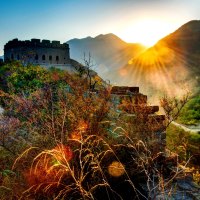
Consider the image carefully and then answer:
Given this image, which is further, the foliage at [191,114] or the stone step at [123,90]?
the foliage at [191,114]

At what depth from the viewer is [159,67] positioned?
70000mm

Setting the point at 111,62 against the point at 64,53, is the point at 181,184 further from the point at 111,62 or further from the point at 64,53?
the point at 111,62

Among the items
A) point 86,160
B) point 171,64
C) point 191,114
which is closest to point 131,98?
point 86,160

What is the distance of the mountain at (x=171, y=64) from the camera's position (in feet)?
190

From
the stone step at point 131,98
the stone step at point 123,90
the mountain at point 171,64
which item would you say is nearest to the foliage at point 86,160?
the stone step at point 131,98

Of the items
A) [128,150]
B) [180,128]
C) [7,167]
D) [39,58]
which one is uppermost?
[39,58]

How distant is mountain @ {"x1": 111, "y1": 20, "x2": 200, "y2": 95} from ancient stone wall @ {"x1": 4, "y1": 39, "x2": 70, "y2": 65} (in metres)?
A: 18.6

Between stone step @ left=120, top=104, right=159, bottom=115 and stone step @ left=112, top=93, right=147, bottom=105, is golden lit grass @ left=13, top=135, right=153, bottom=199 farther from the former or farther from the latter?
stone step @ left=112, top=93, right=147, bottom=105

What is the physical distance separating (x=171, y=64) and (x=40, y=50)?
31325 millimetres

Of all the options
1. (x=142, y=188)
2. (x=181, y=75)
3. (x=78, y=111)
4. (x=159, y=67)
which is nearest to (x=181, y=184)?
(x=142, y=188)

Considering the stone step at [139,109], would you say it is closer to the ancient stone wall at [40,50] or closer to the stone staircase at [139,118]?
the stone staircase at [139,118]

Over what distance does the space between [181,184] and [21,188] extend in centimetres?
255

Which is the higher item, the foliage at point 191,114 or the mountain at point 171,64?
the mountain at point 171,64

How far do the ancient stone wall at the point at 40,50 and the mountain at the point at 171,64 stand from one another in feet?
61.0
